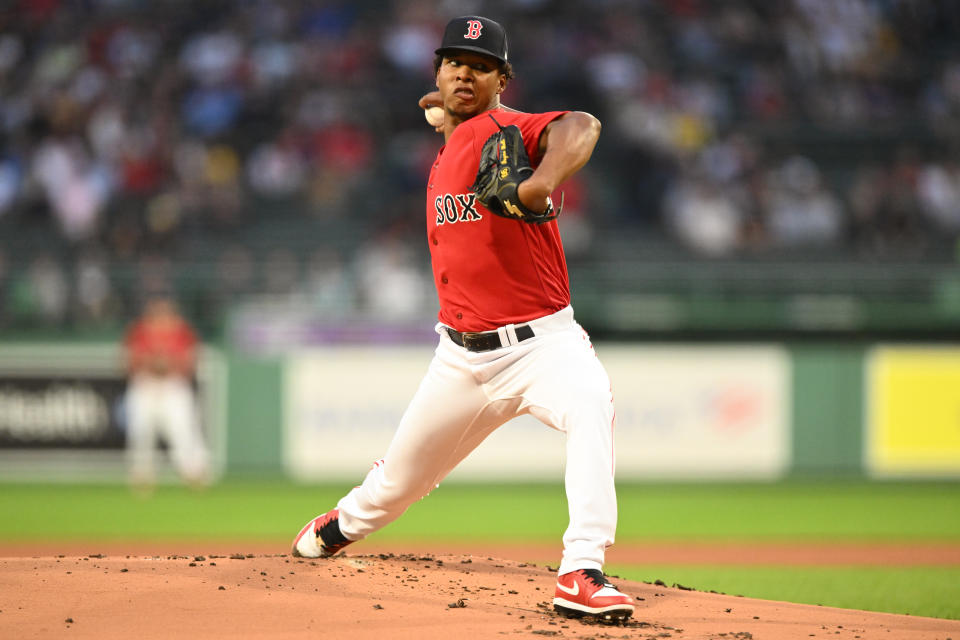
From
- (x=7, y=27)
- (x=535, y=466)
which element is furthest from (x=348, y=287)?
(x=7, y=27)

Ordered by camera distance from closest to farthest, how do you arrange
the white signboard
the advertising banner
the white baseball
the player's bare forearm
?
1. the player's bare forearm
2. the white baseball
3. the advertising banner
4. the white signboard

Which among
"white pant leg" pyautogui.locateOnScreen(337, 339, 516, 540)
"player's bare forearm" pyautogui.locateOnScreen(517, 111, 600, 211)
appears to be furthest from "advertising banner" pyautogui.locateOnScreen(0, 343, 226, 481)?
"player's bare forearm" pyautogui.locateOnScreen(517, 111, 600, 211)

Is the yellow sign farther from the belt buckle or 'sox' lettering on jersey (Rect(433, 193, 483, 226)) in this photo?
'sox' lettering on jersey (Rect(433, 193, 483, 226))

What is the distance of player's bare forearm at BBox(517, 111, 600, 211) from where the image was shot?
12.8 ft

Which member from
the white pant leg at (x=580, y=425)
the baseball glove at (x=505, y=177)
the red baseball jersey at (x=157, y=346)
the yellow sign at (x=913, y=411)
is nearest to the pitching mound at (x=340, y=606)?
the white pant leg at (x=580, y=425)

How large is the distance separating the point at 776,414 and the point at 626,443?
1.77 m

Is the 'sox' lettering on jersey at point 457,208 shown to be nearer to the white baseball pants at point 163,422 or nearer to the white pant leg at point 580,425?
the white pant leg at point 580,425

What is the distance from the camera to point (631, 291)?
13.5 m

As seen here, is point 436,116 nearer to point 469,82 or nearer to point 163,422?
point 469,82

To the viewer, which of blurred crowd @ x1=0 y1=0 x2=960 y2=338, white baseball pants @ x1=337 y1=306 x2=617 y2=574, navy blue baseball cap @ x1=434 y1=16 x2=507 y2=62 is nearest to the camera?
white baseball pants @ x1=337 y1=306 x2=617 y2=574

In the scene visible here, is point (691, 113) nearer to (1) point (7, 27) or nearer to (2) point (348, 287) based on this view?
(2) point (348, 287)

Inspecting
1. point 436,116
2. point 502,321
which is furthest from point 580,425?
point 436,116

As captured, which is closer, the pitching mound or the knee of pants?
the pitching mound

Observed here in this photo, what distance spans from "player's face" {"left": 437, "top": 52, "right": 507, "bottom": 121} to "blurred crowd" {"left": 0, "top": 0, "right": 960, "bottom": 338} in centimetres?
851
